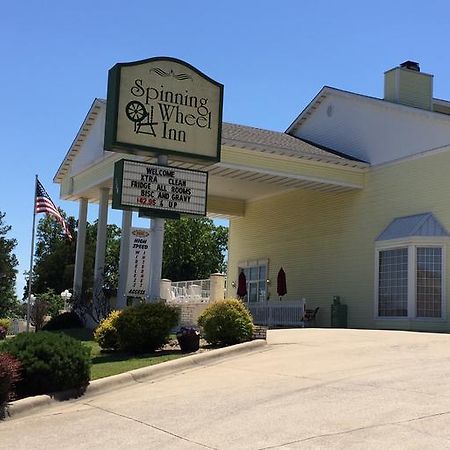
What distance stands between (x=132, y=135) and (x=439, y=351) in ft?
28.4

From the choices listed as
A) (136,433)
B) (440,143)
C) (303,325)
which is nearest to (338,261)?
(303,325)

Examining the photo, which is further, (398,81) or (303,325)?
(398,81)

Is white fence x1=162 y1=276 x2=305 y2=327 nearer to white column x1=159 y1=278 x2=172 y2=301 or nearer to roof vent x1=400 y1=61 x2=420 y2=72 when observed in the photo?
white column x1=159 y1=278 x2=172 y2=301

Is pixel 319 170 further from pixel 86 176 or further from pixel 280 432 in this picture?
pixel 280 432

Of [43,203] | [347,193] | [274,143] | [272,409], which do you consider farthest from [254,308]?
[272,409]

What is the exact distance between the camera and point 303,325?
2558 centimetres

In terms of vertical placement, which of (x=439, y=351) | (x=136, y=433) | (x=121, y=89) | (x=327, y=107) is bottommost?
(x=136, y=433)

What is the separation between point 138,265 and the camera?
2252 centimetres

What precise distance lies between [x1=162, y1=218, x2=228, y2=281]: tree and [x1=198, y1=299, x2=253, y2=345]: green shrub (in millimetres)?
46890

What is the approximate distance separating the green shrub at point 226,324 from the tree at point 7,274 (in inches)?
1631

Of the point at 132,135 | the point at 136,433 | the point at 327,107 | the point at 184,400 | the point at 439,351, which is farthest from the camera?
the point at 327,107

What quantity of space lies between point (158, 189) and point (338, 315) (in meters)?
11.2

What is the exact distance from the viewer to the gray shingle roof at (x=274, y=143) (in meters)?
23.6

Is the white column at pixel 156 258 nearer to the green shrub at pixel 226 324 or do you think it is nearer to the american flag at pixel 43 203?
the green shrub at pixel 226 324
